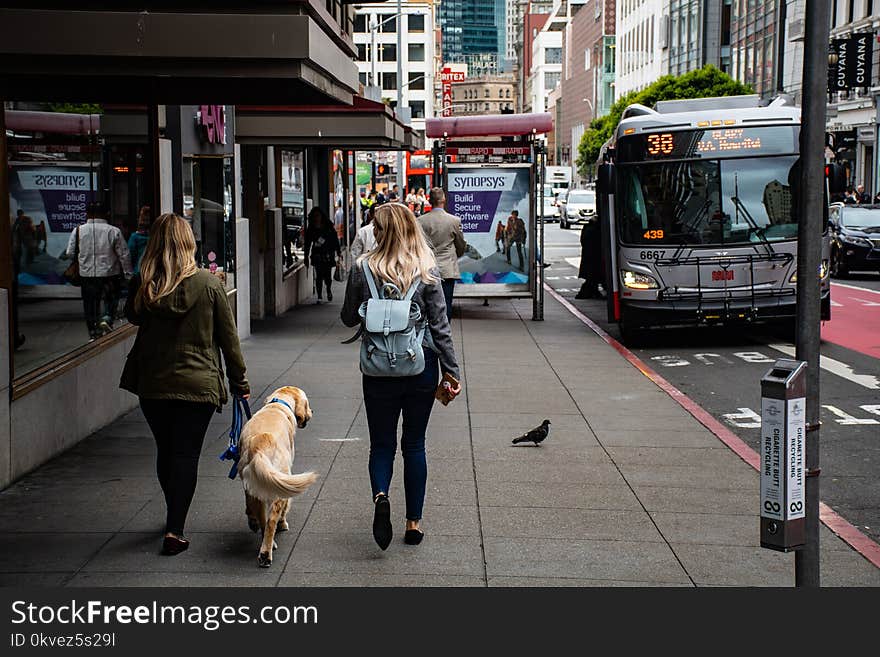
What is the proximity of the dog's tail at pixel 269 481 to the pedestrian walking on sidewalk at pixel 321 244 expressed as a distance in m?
16.4

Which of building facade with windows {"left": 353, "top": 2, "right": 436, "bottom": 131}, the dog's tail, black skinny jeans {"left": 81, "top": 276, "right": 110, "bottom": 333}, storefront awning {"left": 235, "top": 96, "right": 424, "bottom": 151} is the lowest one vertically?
the dog's tail

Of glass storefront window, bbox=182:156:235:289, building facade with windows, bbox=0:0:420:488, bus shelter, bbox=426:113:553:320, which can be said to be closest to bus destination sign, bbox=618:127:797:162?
bus shelter, bbox=426:113:553:320

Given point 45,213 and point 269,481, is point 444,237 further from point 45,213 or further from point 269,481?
point 269,481

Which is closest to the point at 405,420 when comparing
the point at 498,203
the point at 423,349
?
the point at 423,349

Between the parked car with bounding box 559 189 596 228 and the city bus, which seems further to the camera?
the parked car with bounding box 559 189 596 228

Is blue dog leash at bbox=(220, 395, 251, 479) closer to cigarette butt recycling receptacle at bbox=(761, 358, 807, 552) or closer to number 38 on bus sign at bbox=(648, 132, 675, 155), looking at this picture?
cigarette butt recycling receptacle at bbox=(761, 358, 807, 552)

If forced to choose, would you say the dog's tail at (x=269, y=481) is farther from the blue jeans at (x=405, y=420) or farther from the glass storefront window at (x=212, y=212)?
the glass storefront window at (x=212, y=212)

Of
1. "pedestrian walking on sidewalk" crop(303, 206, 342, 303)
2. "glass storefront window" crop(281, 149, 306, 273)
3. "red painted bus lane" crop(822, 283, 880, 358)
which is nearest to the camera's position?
"red painted bus lane" crop(822, 283, 880, 358)

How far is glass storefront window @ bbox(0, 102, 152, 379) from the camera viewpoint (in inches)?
330

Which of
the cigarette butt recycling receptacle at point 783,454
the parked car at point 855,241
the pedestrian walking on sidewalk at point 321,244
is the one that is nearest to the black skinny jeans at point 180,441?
the cigarette butt recycling receptacle at point 783,454

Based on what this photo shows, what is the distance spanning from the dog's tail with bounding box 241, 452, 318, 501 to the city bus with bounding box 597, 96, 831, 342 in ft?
35.2

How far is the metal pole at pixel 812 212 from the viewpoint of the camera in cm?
457

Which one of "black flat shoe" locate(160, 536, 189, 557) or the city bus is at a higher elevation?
the city bus
